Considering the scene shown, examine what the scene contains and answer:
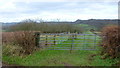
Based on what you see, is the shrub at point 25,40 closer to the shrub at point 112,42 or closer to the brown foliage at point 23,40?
the brown foliage at point 23,40

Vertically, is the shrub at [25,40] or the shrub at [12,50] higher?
the shrub at [25,40]

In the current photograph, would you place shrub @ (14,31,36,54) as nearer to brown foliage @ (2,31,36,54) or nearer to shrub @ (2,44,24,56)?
brown foliage @ (2,31,36,54)

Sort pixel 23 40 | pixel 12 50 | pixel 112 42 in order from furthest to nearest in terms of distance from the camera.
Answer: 1. pixel 23 40
2. pixel 12 50
3. pixel 112 42

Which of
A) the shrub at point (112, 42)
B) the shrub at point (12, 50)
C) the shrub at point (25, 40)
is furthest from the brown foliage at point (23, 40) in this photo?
the shrub at point (112, 42)

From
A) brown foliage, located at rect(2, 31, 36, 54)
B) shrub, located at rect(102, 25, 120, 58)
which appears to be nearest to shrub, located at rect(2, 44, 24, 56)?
brown foliage, located at rect(2, 31, 36, 54)

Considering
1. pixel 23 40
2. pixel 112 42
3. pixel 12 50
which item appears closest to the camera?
pixel 112 42

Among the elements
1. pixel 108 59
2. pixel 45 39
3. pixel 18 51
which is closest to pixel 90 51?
pixel 108 59

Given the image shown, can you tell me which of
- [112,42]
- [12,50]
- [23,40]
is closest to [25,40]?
[23,40]

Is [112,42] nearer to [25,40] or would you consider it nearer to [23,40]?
[25,40]

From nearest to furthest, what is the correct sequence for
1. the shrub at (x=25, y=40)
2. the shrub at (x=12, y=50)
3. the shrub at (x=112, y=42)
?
the shrub at (x=112, y=42) → the shrub at (x=12, y=50) → the shrub at (x=25, y=40)

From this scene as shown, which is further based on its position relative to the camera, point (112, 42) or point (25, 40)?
point (25, 40)

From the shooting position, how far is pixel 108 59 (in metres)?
7.46

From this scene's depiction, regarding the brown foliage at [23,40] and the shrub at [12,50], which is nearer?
the shrub at [12,50]

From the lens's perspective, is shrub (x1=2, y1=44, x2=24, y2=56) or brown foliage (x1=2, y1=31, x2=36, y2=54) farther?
brown foliage (x1=2, y1=31, x2=36, y2=54)
